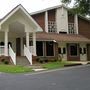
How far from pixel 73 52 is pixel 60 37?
3.05 meters

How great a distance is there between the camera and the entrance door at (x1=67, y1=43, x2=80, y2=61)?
158ft

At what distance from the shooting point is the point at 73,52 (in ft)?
160

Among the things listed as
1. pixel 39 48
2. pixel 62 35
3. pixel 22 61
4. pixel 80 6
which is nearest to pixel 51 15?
pixel 62 35

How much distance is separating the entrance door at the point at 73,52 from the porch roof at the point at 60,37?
109 centimetres

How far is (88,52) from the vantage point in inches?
2012

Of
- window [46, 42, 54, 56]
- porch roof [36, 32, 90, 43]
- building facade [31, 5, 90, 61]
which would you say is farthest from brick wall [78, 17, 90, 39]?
window [46, 42, 54, 56]

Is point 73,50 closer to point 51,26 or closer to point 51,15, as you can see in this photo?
point 51,26

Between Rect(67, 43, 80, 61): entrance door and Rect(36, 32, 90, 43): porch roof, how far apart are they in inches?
43.1

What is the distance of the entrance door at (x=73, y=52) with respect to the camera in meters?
48.3

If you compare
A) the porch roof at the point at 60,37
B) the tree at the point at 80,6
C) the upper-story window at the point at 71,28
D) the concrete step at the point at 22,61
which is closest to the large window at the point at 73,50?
the porch roof at the point at 60,37

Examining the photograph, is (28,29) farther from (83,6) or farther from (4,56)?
(83,6)

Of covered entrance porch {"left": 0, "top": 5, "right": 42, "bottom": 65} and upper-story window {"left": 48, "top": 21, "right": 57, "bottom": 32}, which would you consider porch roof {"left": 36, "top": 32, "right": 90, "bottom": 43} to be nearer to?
upper-story window {"left": 48, "top": 21, "right": 57, "bottom": 32}

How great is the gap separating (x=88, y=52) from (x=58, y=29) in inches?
220

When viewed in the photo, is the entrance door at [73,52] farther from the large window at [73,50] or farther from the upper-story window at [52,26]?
the upper-story window at [52,26]
